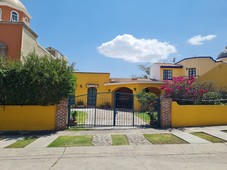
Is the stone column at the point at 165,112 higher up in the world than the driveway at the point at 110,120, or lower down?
higher up

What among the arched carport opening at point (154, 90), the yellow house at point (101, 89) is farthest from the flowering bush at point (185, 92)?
the arched carport opening at point (154, 90)

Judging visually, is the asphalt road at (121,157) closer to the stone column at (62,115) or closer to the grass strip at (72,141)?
the grass strip at (72,141)

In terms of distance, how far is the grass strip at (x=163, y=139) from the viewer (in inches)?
362

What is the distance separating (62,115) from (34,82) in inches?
94.5

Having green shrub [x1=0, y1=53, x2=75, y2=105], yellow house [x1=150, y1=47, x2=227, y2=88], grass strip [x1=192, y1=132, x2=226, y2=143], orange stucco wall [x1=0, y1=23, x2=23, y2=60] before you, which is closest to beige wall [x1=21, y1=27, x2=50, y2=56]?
orange stucco wall [x1=0, y1=23, x2=23, y2=60]

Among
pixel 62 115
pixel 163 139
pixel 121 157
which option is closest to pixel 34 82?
pixel 62 115

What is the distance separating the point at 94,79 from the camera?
2923 centimetres

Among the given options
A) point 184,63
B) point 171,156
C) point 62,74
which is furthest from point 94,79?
point 171,156

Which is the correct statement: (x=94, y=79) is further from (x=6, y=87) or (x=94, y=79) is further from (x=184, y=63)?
(x=6, y=87)

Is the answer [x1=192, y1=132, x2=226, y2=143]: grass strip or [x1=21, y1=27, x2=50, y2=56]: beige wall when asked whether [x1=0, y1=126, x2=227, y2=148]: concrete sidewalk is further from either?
[x1=21, y1=27, x2=50, y2=56]: beige wall

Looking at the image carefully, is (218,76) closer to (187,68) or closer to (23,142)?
(187,68)

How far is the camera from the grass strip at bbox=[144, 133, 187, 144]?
362 inches

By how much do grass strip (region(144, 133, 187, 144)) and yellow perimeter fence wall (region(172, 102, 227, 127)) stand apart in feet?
8.79

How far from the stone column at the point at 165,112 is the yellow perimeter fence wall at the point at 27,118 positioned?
6363 mm
